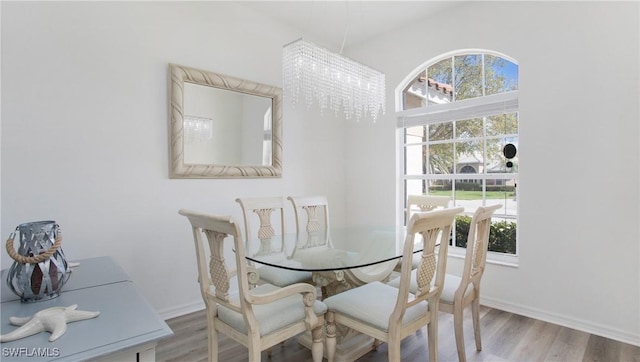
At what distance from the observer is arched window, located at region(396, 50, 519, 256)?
10.1 feet

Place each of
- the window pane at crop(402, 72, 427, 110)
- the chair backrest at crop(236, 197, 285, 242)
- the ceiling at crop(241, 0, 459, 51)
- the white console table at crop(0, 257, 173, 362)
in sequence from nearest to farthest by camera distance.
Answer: the white console table at crop(0, 257, 173, 362) → the chair backrest at crop(236, 197, 285, 242) → the ceiling at crop(241, 0, 459, 51) → the window pane at crop(402, 72, 427, 110)

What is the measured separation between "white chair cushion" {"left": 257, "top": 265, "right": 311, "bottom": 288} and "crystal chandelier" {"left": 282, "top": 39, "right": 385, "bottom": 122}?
1.30 metres

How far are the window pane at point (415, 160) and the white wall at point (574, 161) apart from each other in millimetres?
1061

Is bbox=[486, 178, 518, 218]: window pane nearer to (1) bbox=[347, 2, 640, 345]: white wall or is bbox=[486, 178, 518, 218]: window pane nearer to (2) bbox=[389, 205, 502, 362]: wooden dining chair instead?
(1) bbox=[347, 2, 640, 345]: white wall

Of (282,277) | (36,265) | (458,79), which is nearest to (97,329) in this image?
(36,265)

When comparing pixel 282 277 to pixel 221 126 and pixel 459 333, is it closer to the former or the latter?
pixel 459 333

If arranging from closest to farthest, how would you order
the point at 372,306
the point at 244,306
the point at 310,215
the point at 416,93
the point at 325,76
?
the point at 244,306 < the point at 372,306 < the point at 325,76 < the point at 310,215 < the point at 416,93

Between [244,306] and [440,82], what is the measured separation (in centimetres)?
312

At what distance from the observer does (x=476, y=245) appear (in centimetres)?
209

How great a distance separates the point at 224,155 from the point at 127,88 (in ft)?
3.15

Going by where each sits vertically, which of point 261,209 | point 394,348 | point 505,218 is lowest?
point 394,348

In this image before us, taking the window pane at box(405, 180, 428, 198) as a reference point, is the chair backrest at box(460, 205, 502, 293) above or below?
below

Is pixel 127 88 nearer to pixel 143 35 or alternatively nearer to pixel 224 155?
pixel 143 35

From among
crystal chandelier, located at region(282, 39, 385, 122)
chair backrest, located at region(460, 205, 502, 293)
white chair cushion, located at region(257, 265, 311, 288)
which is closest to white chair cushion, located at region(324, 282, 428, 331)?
chair backrest, located at region(460, 205, 502, 293)
